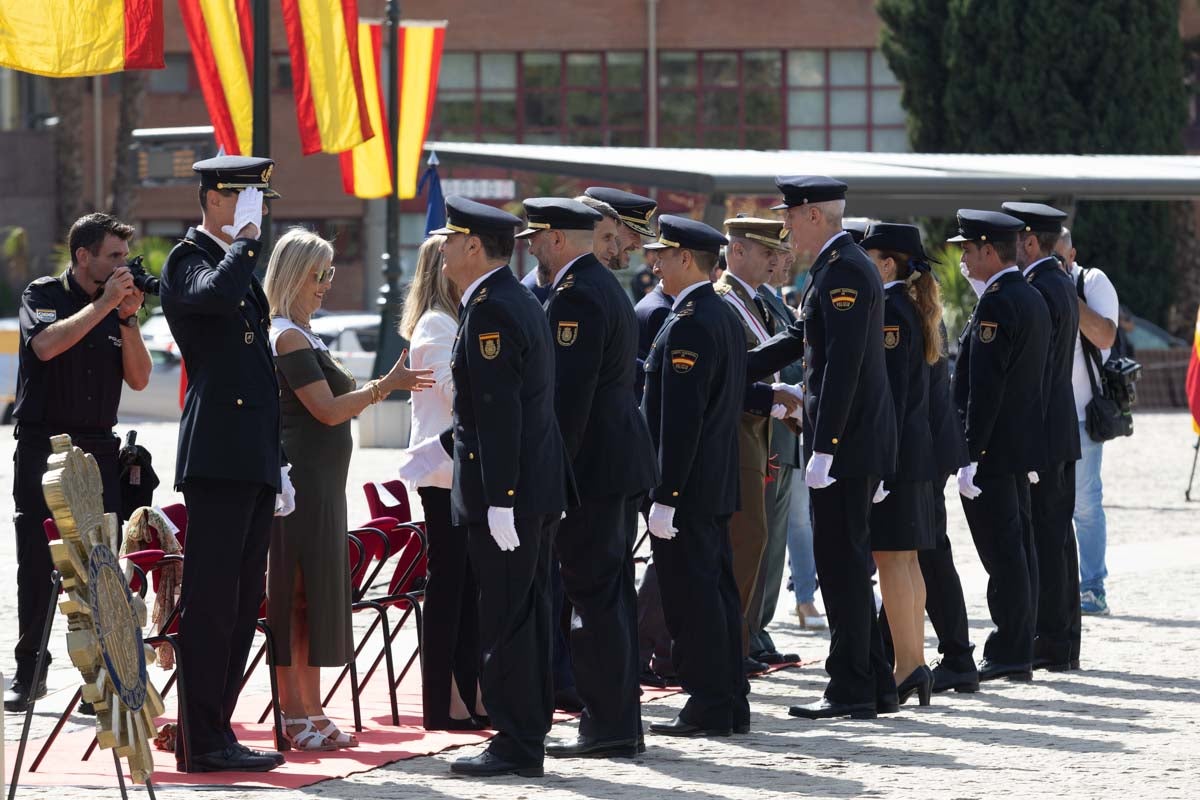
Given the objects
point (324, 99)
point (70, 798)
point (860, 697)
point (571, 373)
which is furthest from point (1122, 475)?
point (70, 798)

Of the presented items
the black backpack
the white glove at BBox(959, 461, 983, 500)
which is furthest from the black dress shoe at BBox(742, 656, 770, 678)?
the black backpack

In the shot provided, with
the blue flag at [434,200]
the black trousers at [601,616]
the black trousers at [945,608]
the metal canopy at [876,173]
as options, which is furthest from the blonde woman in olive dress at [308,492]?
the blue flag at [434,200]

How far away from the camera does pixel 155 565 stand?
7.29 meters

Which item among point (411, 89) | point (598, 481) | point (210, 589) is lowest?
point (210, 589)

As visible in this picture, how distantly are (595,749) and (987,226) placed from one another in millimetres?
3103

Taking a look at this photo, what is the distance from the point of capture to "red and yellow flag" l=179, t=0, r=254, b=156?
39.4ft

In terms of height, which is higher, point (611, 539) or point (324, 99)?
point (324, 99)

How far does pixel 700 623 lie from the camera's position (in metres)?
7.62

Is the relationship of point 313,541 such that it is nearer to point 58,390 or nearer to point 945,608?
point 58,390

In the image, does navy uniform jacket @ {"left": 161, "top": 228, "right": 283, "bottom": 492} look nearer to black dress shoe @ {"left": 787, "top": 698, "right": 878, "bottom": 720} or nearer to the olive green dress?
the olive green dress

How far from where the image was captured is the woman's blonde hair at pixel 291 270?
23.7 ft

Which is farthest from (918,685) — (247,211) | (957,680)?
(247,211)

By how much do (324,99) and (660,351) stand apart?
5181mm

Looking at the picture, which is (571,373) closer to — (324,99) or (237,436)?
(237,436)
